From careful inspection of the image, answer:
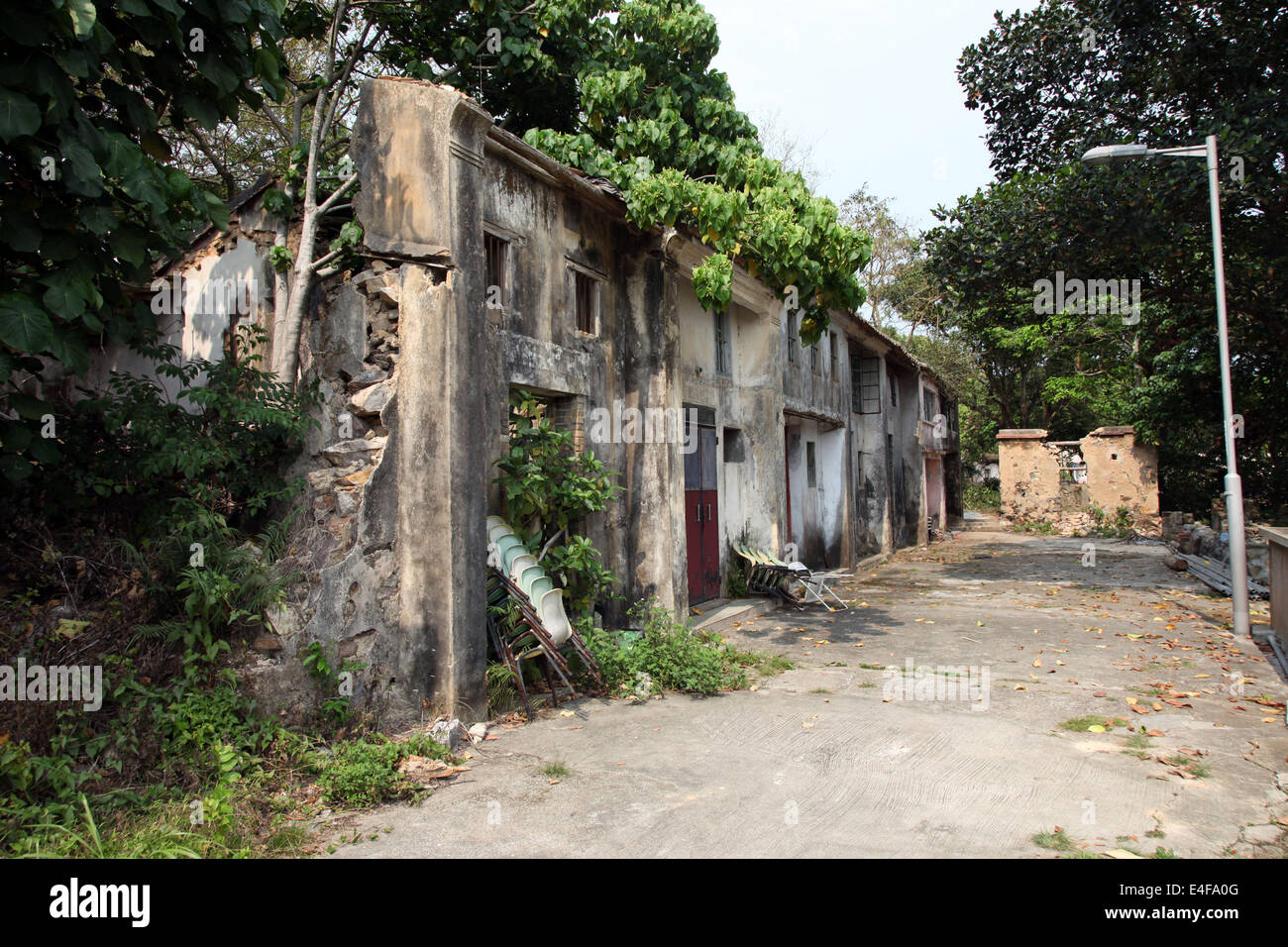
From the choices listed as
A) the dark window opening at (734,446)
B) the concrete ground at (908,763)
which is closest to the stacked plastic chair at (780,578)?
the dark window opening at (734,446)

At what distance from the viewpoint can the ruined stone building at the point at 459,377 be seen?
587cm

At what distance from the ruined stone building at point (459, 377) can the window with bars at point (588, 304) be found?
1.0 inches

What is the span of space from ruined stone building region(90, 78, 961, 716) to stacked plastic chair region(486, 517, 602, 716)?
488mm

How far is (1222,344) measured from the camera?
984cm

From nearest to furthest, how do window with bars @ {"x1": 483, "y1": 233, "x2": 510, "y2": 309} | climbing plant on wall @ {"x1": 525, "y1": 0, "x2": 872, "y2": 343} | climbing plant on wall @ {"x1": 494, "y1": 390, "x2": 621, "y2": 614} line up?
climbing plant on wall @ {"x1": 494, "y1": 390, "x2": 621, "y2": 614}, window with bars @ {"x1": 483, "y1": 233, "x2": 510, "y2": 309}, climbing plant on wall @ {"x1": 525, "y1": 0, "x2": 872, "y2": 343}

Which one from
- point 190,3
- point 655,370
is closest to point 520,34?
point 655,370

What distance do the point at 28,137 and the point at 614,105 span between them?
265 inches

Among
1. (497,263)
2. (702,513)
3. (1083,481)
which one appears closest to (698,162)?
(497,263)

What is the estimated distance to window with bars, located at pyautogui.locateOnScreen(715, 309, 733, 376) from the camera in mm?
12875

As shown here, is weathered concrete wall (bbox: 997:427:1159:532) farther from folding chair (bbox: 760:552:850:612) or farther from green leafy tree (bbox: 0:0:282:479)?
green leafy tree (bbox: 0:0:282:479)

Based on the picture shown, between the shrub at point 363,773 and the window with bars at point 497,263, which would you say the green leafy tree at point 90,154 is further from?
the window with bars at point 497,263

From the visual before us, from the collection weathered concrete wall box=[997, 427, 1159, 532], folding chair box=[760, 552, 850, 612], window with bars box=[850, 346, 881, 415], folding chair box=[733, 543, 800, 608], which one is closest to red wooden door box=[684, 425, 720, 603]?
folding chair box=[733, 543, 800, 608]

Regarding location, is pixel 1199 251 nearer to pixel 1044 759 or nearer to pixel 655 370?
pixel 655 370
